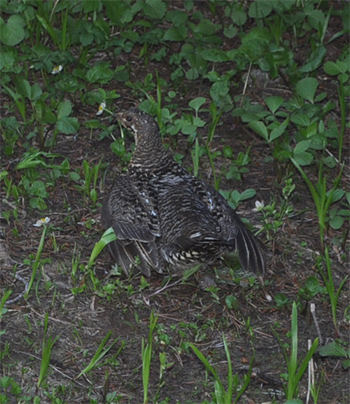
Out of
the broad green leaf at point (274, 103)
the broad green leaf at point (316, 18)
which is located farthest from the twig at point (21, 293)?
the broad green leaf at point (316, 18)

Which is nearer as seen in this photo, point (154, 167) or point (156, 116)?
point (154, 167)

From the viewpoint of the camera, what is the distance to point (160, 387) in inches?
201

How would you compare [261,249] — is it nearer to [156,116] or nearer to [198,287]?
[198,287]

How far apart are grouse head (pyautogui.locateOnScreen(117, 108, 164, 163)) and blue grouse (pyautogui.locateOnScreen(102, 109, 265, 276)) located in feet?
0.17

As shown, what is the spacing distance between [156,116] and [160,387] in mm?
2816

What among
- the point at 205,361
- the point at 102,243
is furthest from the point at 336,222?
the point at 205,361

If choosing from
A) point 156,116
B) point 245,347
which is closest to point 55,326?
point 245,347

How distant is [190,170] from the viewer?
23.2 feet

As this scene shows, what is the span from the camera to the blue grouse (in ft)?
18.8

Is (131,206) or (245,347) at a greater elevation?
(131,206)

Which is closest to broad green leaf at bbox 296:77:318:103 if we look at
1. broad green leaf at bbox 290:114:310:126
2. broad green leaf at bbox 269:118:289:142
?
broad green leaf at bbox 290:114:310:126

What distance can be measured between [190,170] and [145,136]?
59 centimetres

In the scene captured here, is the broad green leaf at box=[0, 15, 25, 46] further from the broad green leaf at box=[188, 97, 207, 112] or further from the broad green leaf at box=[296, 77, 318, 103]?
the broad green leaf at box=[296, 77, 318, 103]

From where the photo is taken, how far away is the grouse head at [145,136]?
260 inches
